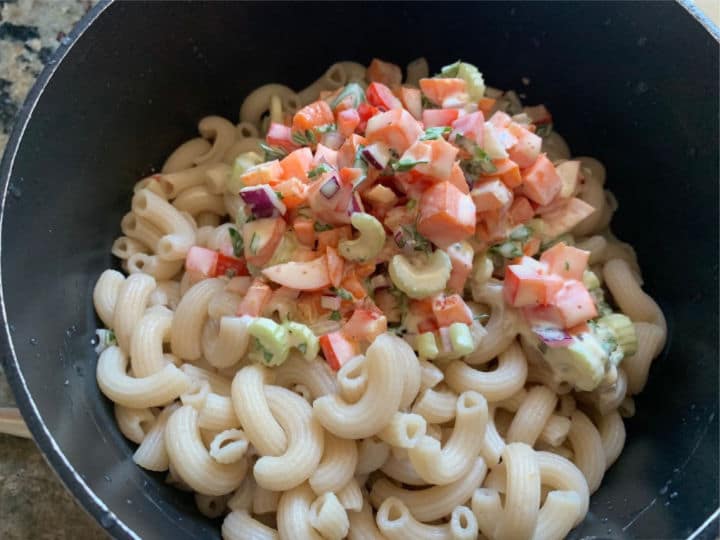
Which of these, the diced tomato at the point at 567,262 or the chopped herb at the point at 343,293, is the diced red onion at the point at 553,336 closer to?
the diced tomato at the point at 567,262

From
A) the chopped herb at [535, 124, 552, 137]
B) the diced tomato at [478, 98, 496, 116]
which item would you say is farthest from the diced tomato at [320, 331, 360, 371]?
the chopped herb at [535, 124, 552, 137]

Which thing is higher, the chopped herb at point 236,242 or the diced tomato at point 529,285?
the diced tomato at point 529,285

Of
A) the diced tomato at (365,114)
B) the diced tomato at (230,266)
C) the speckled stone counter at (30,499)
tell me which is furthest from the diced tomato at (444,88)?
the speckled stone counter at (30,499)

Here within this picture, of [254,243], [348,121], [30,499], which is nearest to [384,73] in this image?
[348,121]

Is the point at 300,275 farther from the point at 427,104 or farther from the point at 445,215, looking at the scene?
the point at 427,104

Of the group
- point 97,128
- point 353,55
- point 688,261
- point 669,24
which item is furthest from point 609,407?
point 97,128

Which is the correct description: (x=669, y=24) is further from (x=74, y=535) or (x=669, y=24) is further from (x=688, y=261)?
(x=74, y=535)

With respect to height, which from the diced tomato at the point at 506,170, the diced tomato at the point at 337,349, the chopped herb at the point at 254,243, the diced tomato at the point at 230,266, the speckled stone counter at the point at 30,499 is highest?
the diced tomato at the point at 506,170

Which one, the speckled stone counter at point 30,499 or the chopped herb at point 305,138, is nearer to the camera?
the speckled stone counter at point 30,499

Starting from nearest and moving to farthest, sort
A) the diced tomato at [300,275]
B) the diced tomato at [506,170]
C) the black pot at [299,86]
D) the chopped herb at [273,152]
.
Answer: the black pot at [299,86], the diced tomato at [300,275], the diced tomato at [506,170], the chopped herb at [273,152]
